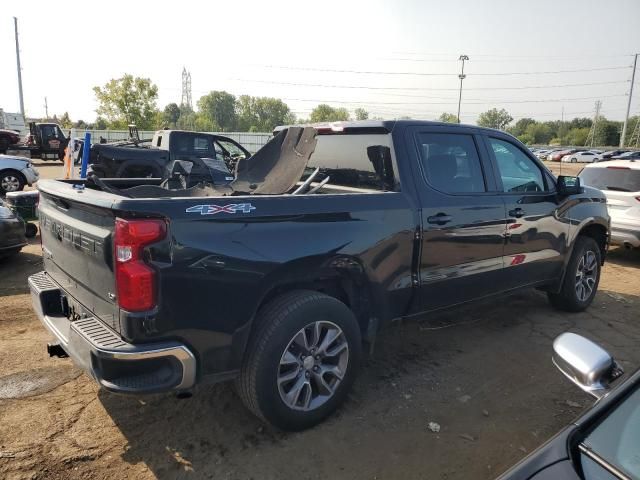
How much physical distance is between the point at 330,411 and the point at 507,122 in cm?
13137

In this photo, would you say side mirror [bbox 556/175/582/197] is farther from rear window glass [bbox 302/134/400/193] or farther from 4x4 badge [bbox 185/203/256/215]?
4x4 badge [bbox 185/203/256/215]

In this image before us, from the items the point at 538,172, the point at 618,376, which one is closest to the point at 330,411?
the point at 618,376

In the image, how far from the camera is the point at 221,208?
8.41ft

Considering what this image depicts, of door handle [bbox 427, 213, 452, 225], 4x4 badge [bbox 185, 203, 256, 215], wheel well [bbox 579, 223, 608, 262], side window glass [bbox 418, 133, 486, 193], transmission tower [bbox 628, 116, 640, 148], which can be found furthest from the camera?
transmission tower [bbox 628, 116, 640, 148]

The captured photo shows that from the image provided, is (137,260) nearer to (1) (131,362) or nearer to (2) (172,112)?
(1) (131,362)

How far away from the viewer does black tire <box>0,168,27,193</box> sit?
1284cm

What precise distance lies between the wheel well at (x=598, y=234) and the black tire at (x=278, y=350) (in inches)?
147

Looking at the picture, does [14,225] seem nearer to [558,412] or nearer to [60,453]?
[60,453]

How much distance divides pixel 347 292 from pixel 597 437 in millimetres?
1963

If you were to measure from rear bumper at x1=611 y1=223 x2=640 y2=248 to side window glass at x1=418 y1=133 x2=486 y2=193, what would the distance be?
16.4ft

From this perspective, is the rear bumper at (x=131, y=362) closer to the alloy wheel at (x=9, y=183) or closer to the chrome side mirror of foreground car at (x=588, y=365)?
the chrome side mirror of foreground car at (x=588, y=365)

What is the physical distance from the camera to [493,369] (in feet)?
13.3

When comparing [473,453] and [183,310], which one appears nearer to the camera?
[183,310]

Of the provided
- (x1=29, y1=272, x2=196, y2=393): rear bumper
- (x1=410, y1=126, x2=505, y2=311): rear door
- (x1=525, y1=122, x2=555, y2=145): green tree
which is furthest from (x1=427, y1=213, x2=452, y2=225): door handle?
(x1=525, y1=122, x2=555, y2=145): green tree
